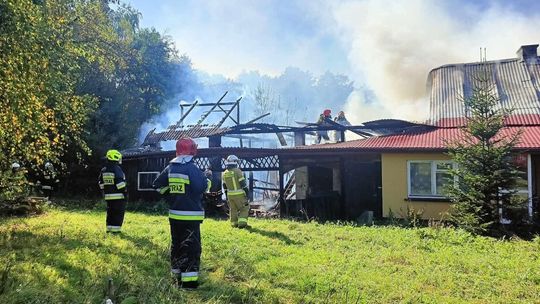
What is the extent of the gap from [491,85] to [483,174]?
676cm

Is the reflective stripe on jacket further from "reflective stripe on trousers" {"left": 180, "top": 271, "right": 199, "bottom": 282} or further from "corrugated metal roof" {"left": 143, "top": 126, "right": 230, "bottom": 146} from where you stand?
"corrugated metal roof" {"left": 143, "top": 126, "right": 230, "bottom": 146}

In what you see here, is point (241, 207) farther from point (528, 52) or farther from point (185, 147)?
point (528, 52)

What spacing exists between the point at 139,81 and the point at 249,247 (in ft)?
77.6

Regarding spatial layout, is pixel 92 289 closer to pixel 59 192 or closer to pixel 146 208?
pixel 146 208

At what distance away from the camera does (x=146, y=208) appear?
1592 centimetres

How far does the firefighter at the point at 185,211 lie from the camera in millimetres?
5359

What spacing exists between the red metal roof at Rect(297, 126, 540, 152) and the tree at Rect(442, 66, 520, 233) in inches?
54.3

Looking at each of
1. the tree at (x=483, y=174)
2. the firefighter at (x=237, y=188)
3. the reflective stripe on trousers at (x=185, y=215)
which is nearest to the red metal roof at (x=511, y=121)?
the tree at (x=483, y=174)

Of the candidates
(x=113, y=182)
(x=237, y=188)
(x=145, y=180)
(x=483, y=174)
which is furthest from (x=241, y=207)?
(x=145, y=180)

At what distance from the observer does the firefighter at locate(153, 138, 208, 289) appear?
5359 mm

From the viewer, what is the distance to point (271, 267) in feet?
21.4

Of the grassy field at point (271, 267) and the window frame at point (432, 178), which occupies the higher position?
the window frame at point (432, 178)

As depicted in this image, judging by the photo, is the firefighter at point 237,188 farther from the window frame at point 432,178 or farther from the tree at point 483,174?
the window frame at point 432,178

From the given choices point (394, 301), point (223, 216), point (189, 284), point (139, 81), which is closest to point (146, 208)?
point (223, 216)
